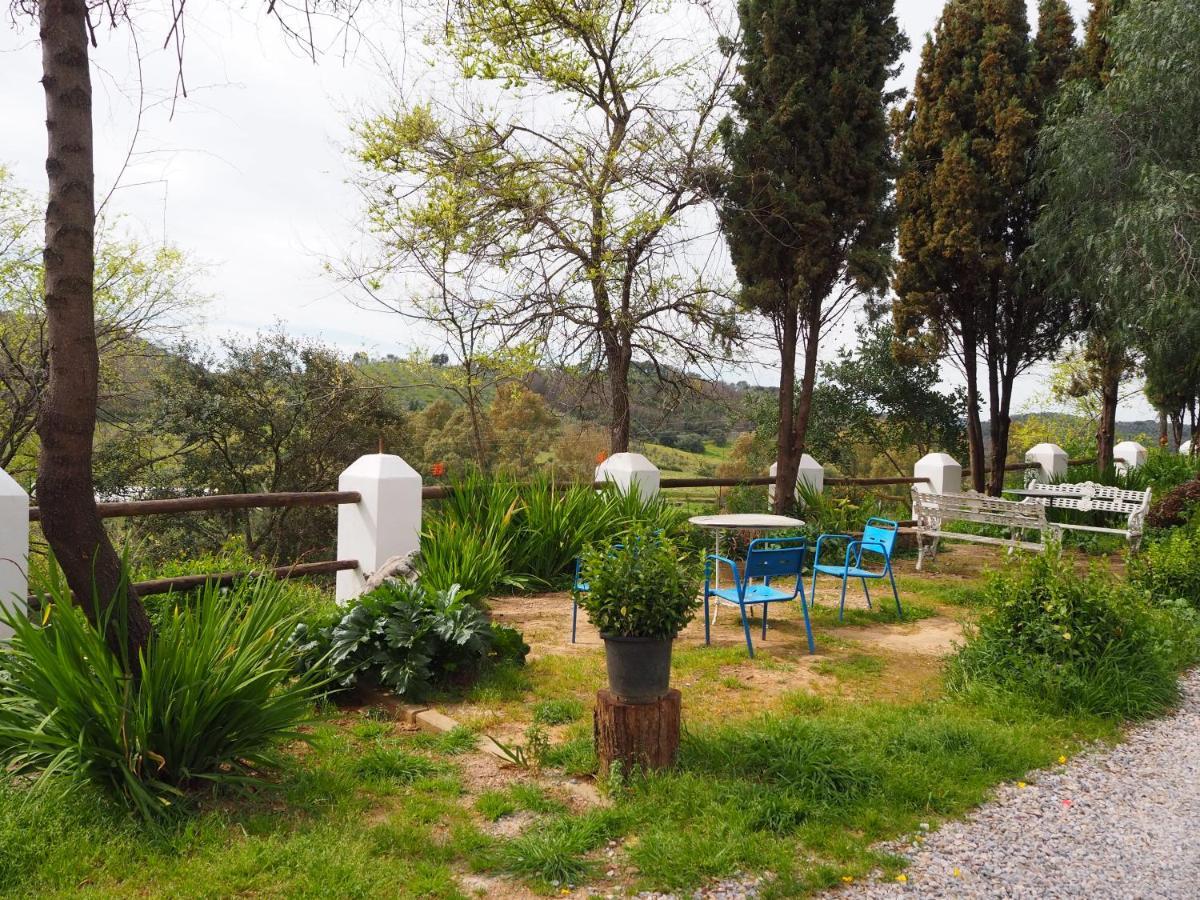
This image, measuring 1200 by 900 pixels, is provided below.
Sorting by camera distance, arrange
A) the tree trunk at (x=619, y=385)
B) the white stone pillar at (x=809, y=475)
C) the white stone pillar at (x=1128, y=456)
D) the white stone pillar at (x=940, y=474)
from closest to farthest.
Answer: the tree trunk at (x=619, y=385), the white stone pillar at (x=809, y=475), the white stone pillar at (x=940, y=474), the white stone pillar at (x=1128, y=456)

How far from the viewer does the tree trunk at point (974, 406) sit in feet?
40.1

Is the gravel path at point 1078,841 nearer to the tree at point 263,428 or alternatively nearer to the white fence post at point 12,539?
the white fence post at point 12,539

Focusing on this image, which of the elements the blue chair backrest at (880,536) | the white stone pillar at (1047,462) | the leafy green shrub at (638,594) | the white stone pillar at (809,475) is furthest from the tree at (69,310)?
the white stone pillar at (1047,462)

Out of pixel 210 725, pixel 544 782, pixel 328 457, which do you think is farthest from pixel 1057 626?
pixel 328 457

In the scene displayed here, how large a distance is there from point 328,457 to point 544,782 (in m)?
14.0

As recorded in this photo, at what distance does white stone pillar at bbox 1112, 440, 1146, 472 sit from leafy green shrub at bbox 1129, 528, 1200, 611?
9.61 meters

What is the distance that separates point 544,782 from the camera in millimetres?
3514

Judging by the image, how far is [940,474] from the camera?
1217cm

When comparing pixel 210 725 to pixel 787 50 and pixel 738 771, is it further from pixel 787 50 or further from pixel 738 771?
pixel 787 50

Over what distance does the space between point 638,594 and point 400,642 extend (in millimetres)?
1632

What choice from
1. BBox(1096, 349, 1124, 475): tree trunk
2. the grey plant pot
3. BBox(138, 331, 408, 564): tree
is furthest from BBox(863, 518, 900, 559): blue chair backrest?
BBox(138, 331, 408, 564): tree

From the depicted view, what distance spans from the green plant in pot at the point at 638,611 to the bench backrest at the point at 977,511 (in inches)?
227

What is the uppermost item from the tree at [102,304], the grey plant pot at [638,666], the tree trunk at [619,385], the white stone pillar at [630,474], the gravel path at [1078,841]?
the tree at [102,304]

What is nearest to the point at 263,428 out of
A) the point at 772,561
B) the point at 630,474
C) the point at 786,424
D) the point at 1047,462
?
the point at 630,474
